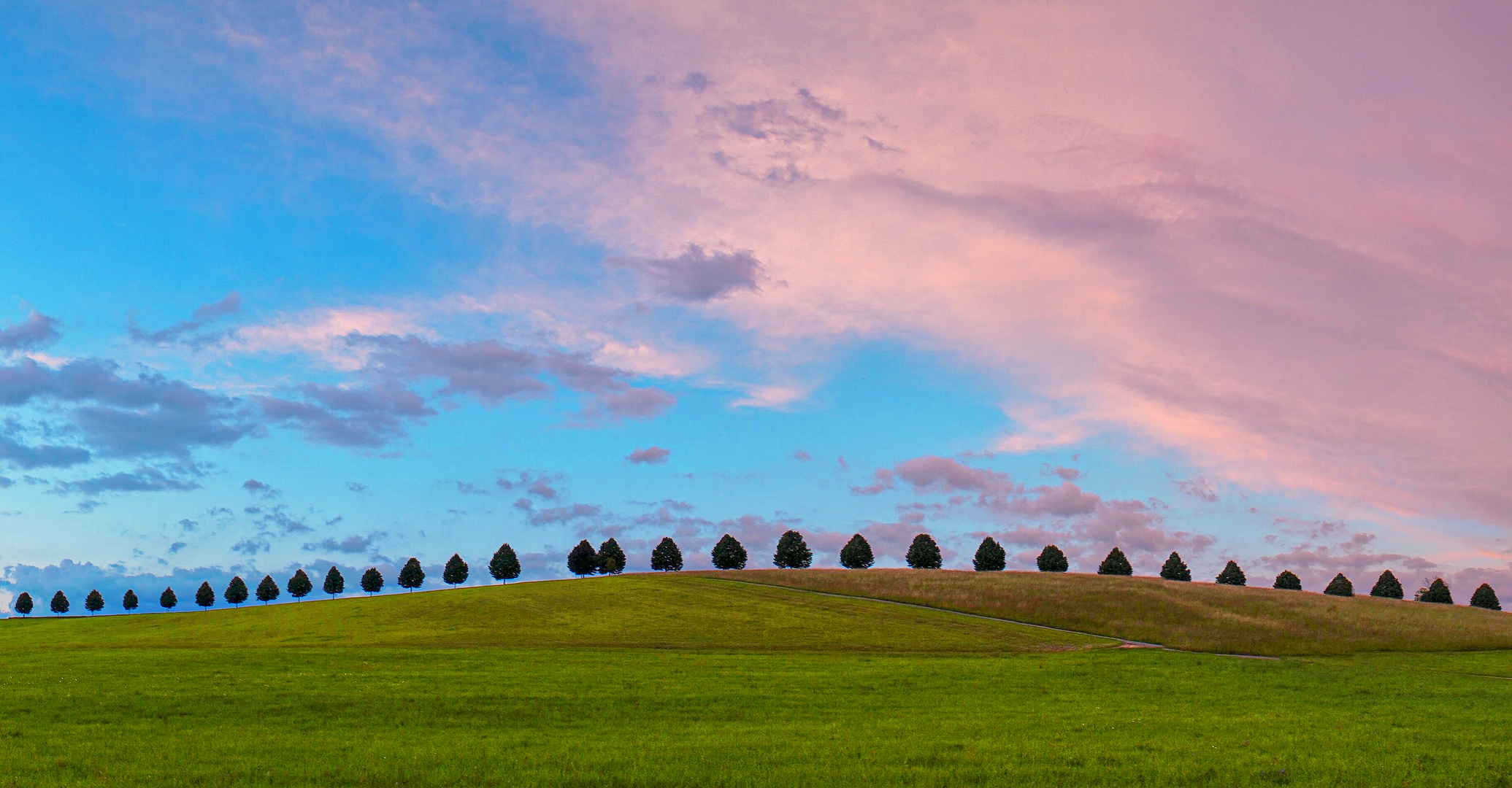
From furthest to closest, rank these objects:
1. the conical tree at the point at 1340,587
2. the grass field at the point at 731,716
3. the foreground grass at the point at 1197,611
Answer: the conical tree at the point at 1340,587, the foreground grass at the point at 1197,611, the grass field at the point at 731,716

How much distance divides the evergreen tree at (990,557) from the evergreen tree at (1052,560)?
6.32 m

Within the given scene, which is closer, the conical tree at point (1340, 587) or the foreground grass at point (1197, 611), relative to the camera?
the foreground grass at point (1197, 611)

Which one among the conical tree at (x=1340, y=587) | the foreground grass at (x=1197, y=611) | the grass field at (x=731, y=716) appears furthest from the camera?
the conical tree at (x=1340, y=587)

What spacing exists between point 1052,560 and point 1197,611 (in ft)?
170

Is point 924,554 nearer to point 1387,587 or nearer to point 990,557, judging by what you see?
point 990,557

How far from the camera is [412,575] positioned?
13650 cm

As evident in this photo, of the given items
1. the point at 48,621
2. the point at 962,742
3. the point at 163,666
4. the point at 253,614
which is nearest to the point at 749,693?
the point at 962,742

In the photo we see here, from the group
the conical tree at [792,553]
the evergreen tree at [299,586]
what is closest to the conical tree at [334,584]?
the evergreen tree at [299,586]

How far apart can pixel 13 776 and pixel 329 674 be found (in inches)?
734

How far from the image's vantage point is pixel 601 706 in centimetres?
3097

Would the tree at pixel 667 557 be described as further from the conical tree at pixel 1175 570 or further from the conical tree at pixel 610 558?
the conical tree at pixel 1175 570

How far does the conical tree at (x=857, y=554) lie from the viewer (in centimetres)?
13762

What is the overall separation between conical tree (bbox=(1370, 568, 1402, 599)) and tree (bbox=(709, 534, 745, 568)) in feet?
316

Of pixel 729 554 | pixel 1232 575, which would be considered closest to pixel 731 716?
pixel 729 554
